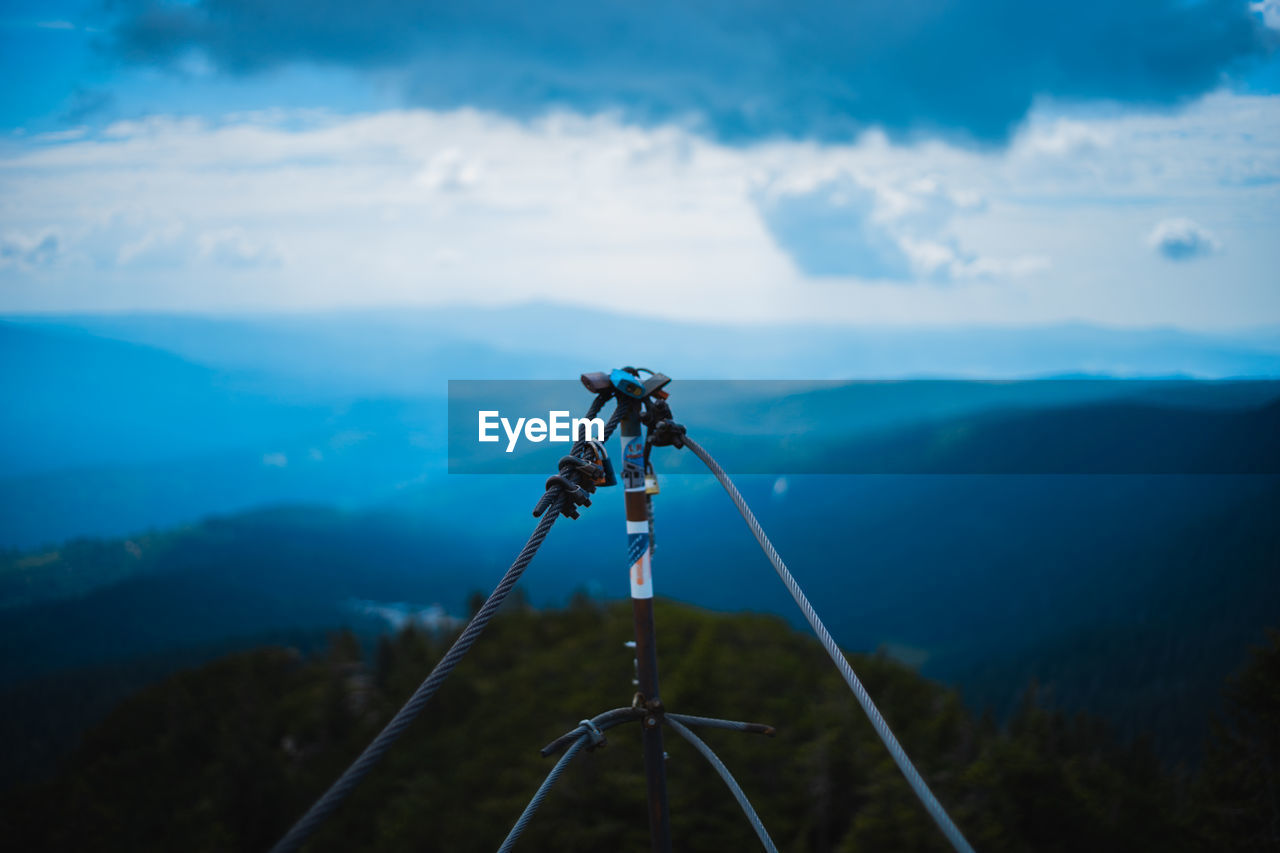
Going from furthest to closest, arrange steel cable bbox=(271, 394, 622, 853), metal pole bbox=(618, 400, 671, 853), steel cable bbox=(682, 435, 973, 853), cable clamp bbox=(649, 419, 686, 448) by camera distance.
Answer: cable clamp bbox=(649, 419, 686, 448)
metal pole bbox=(618, 400, 671, 853)
steel cable bbox=(682, 435, 973, 853)
steel cable bbox=(271, 394, 622, 853)

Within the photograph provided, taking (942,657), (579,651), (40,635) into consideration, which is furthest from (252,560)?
(942,657)

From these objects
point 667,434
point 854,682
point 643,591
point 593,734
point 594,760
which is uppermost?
point 667,434

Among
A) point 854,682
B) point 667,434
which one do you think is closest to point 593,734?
point 854,682

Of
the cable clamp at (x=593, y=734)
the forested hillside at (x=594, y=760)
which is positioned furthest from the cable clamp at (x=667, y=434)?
the forested hillside at (x=594, y=760)

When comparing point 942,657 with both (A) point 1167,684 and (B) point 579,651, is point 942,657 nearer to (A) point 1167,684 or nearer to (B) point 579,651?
(A) point 1167,684

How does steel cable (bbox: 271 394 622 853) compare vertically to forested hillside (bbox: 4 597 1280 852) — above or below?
above

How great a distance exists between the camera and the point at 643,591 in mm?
3043

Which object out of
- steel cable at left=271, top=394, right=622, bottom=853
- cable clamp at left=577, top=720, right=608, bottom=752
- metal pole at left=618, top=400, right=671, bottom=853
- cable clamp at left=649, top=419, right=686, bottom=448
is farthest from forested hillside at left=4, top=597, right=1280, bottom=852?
steel cable at left=271, top=394, right=622, bottom=853

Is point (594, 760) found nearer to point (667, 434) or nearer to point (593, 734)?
point (593, 734)

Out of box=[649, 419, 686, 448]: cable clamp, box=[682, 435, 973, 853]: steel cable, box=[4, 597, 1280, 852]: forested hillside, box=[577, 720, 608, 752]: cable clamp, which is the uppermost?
box=[649, 419, 686, 448]: cable clamp

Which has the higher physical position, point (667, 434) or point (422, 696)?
point (667, 434)

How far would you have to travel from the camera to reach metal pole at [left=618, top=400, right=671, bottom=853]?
119 inches

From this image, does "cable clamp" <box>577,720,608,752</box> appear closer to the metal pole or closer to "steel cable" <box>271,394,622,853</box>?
the metal pole

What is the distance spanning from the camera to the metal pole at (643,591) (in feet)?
9.89
